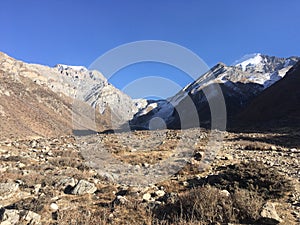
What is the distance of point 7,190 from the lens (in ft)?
29.7

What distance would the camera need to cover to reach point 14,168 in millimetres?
12352

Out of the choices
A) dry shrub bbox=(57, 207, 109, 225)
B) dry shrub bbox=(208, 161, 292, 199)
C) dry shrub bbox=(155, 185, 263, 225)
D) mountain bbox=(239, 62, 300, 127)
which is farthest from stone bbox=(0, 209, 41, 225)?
mountain bbox=(239, 62, 300, 127)

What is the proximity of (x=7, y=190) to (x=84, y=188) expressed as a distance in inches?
96.5

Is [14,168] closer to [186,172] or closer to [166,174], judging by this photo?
[166,174]

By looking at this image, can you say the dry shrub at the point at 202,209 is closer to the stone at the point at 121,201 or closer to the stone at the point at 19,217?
the stone at the point at 121,201

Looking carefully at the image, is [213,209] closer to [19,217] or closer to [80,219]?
[80,219]

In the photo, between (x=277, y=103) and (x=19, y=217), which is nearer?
(x=19, y=217)

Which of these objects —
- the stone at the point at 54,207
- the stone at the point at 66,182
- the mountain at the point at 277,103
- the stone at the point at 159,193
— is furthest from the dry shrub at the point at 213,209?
the mountain at the point at 277,103

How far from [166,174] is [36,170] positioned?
5641 millimetres

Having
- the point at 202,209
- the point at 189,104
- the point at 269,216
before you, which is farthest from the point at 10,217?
the point at 189,104

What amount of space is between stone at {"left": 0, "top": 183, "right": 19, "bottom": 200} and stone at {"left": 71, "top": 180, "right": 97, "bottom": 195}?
195 cm

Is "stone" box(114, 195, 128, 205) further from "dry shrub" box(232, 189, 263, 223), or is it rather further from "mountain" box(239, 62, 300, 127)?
"mountain" box(239, 62, 300, 127)

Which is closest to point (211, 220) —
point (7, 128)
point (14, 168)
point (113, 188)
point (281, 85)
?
point (113, 188)

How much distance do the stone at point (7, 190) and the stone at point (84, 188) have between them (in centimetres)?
195
